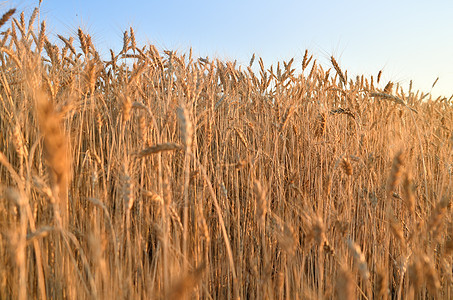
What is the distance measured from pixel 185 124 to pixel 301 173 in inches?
63.4

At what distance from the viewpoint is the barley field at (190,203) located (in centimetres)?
100

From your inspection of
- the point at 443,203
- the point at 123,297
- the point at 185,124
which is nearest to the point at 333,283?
the point at 443,203

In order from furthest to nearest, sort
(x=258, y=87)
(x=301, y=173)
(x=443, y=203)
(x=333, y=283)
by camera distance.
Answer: (x=258, y=87)
(x=301, y=173)
(x=333, y=283)
(x=443, y=203)

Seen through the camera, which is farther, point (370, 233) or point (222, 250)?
point (370, 233)

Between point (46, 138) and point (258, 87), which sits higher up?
point (258, 87)

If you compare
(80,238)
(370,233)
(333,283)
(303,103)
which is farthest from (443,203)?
(303,103)

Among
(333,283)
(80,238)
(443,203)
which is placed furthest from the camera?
(333,283)

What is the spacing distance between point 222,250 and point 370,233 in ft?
2.96

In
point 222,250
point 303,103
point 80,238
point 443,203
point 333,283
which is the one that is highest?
point 303,103

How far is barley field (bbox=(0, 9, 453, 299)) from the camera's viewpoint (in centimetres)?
100

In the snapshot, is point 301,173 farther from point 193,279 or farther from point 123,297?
point 193,279

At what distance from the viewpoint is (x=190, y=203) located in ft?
6.25

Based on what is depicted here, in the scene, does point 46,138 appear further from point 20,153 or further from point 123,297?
point 123,297

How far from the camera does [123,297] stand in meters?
1.03
